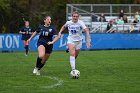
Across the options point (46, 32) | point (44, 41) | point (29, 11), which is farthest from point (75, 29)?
point (29, 11)

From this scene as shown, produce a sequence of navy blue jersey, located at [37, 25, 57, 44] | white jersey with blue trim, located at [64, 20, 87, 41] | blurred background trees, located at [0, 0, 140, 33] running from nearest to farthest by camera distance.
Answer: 1. white jersey with blue trim, located at [64, 20, 87, 41]
2. navy blue jersey, located at [37, 25, 57, 44]
3. blurred background trees, located at [0, 0, 140, 33]

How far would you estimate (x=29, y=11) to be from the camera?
51.9 metres

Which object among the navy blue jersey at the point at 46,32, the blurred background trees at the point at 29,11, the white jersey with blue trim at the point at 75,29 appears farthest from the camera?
the blurred background trees at the point at 29,11

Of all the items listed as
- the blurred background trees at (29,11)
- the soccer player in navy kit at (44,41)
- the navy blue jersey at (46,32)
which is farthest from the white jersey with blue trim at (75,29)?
the blurred background trees at (29,11)

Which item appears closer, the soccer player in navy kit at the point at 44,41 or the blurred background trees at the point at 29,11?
the soccer player in navy kit at the point at 44,41

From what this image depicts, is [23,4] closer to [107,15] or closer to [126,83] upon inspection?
[107,15]

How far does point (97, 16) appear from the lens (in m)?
40.4

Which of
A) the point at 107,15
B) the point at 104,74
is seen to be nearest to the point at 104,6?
the point at 107,15

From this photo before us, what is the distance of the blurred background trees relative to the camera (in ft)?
158

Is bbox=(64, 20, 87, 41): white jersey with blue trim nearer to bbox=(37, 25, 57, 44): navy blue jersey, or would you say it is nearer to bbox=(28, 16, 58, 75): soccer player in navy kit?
bbox=(28, 16, 58, 75): soccer player in navy kit

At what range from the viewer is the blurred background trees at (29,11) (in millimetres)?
48188

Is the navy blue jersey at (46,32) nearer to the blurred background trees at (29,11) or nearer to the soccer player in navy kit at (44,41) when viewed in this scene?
the soccer player in navy kit at (44,41)

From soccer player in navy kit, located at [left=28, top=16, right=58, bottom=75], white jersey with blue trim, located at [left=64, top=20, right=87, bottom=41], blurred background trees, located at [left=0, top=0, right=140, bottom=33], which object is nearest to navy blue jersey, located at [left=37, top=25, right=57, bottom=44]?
soccer player in navy kit, located at [left=28, top=16, right=58, bottom=75]

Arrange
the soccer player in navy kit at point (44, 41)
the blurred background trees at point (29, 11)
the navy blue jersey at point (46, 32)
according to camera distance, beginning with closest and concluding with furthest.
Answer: the soccer player in navy kit at point (44, 41) → the navy blue jersey at point (46, 32) → the blurred background trees at point (29, 11)
